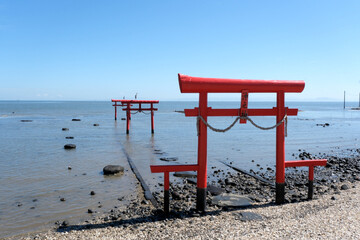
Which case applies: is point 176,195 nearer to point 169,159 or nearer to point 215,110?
point 215,110

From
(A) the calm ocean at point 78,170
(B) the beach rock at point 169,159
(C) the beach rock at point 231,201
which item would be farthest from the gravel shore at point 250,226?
(B) the beach rock at point 169,159

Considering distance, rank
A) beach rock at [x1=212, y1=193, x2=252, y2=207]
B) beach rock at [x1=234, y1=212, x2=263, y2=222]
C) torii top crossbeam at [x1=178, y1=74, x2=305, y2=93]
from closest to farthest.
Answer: torii top crossbeam at [x1=178, y1=74, x2=305, y2=93] < beach rock at [x1=234, y1=212, x2=263, y2=222] < beach rock at [x1=212, y1=193, x2=252, y2=207]

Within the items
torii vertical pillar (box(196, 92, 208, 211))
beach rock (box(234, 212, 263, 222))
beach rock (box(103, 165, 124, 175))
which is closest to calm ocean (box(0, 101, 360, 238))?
beach rock (box(103, 165, 124, 175))

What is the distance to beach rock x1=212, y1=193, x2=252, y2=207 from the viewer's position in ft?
23.6

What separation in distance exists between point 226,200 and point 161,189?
234 centimetres

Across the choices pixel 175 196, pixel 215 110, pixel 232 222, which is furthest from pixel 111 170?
pixel 232 222

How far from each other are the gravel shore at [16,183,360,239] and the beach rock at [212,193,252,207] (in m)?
0.39

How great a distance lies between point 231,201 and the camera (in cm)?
740

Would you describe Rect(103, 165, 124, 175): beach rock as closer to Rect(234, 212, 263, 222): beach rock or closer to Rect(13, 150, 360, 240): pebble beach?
Rect(13, 150, 360, 240): pebble beach

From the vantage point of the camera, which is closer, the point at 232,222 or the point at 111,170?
the point at 232,222

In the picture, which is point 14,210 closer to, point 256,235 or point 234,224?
point 234,224

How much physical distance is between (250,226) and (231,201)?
5.76 feet

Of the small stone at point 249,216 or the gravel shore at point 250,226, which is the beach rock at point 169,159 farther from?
the small stone at point 249,216

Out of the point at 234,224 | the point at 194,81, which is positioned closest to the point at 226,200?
the point at 234,224
